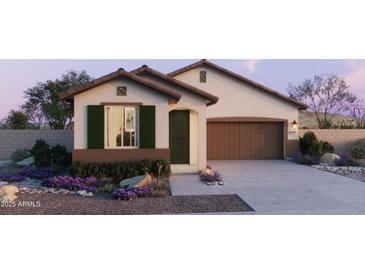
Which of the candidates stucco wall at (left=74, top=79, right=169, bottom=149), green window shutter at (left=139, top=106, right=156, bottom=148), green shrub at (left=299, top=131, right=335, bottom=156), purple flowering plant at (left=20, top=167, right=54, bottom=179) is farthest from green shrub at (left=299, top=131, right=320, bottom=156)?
purple flowering plant at (left=20, top=167, right=54, bottom=179)

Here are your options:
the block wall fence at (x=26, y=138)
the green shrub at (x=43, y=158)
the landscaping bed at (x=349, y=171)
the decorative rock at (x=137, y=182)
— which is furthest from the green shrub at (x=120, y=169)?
the landscaping bed at (x=349, y=171)

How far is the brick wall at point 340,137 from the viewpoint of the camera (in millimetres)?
18188

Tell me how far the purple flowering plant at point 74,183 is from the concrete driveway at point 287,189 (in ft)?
8.05

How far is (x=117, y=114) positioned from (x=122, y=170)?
6.54 feet

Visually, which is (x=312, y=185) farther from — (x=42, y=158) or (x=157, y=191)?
(x=42, y=158)

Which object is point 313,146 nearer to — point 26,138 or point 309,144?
point 309,144

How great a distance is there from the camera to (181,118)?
12.6 metres

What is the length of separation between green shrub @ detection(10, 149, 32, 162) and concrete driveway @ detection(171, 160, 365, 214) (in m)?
8.85

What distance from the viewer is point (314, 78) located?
92.1 feet

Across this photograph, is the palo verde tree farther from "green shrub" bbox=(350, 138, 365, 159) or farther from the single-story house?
"green shrub" bbox=(350, 138, 365, 159)

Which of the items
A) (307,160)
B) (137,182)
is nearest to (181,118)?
(137,182)

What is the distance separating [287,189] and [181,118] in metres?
5.07

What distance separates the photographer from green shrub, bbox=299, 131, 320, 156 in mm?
16203

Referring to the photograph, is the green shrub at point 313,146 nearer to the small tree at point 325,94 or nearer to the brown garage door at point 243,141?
the brown garage door at point 243,141
